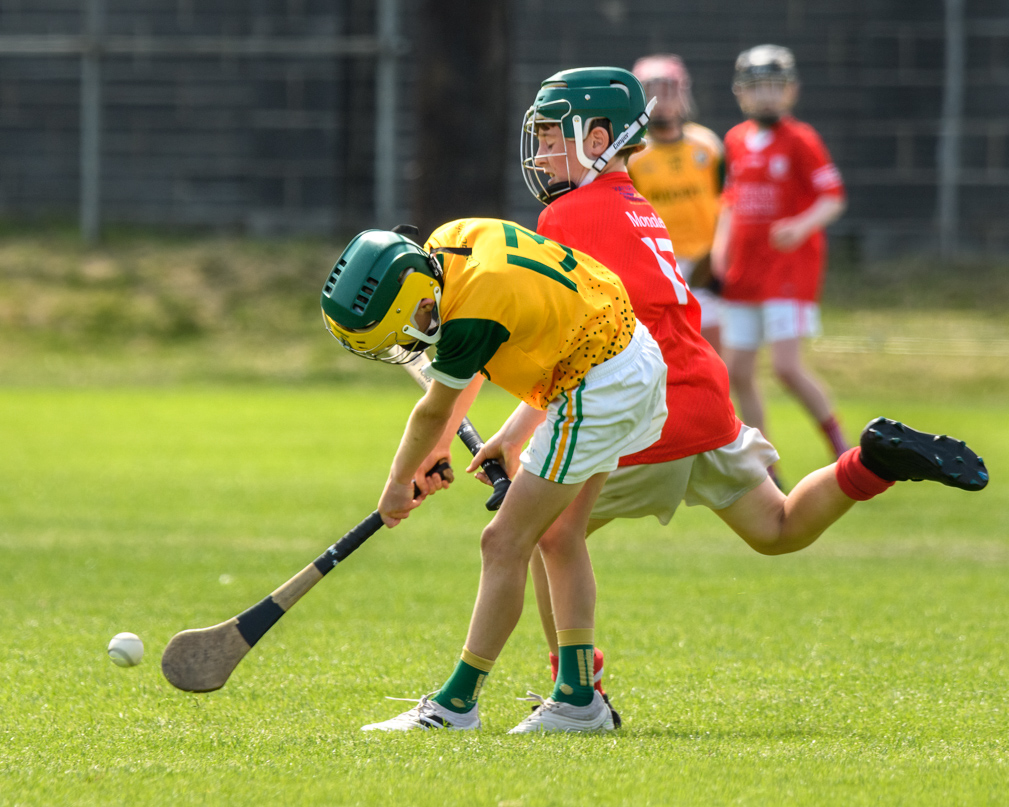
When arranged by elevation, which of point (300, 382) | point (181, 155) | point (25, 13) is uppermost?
point (25, 13)

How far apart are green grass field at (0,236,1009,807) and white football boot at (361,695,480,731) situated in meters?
0.07

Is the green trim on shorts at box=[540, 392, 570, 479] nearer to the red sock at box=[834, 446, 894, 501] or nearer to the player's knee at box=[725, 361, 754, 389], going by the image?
the red sock at box=[834, 446, 894, 501]

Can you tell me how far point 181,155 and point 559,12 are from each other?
5.00 m

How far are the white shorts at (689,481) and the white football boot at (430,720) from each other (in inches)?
→ 29.5

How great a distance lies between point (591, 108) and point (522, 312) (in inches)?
35.8

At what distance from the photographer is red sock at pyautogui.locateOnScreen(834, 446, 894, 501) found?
171 inches

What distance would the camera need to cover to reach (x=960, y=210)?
706 inches

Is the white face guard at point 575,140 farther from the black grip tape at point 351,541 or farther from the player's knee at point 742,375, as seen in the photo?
the player's knee at point 742,375

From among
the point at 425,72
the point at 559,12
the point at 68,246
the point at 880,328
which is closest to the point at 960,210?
the point at 880,328

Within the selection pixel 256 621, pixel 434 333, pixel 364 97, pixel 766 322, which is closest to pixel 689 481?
pixel 434 333

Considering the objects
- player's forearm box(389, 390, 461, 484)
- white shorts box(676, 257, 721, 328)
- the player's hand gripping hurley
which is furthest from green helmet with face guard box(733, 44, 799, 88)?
player's forearm box(389, 390, 461, 484)

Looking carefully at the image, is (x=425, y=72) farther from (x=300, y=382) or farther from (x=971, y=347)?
(x=971, y=347)

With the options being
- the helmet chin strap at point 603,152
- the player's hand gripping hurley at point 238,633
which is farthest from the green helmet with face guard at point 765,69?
the player's hand gripping hurley at point 238,633

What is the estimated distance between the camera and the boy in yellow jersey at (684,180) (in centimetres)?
927
